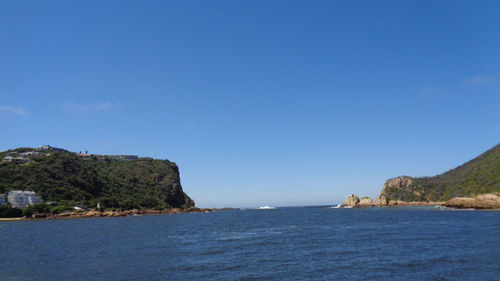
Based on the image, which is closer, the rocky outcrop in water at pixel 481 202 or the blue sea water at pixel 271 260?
the blue sea water at pixel 271 260

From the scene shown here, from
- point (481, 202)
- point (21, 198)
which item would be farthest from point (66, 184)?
point (481, 202)

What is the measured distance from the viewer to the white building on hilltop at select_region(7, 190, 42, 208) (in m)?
122

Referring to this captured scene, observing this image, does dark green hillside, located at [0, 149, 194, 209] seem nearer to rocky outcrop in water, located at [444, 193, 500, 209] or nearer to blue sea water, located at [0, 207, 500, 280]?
blue sea water, located at [0, 207, 500, 280]

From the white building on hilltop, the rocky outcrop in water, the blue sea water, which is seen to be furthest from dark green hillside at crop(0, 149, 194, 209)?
the rocky outcrop in water

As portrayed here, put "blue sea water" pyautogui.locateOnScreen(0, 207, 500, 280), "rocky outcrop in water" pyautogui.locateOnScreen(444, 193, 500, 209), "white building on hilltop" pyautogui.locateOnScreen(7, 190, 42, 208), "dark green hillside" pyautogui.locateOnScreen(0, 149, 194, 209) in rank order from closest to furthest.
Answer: "blue sea water" pyautogui.locateOnScreen(0, 207, 500, 280)
"rocky outcrop in water" pyautogui.locateOnScreen(444, 193, 500, 209)
"white building on hilltop" pyautogui.locateOnScreen(7, 190, 42, 208)
"dark green hillside" pyautogui.locateOnScreen(0, 149, 194, 209)

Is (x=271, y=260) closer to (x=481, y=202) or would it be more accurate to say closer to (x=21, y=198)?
(x=481, y=202)

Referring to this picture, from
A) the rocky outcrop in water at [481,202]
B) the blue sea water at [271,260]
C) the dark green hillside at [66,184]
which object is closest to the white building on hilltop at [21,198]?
the dark green hillside at [66,184]

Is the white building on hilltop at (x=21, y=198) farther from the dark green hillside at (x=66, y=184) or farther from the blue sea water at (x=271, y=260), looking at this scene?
the blue sea water at (x=271, y=260)

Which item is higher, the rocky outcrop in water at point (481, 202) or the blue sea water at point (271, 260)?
the rocky outcrop in water at point (481, 202)

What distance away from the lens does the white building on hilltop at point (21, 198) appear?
12225cm

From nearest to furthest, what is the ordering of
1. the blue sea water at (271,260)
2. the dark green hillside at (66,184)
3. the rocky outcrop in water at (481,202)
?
the blue sea water at (271,260)
the rocky outcrop in water at (481,202)
the dark green hillside at (66,184)

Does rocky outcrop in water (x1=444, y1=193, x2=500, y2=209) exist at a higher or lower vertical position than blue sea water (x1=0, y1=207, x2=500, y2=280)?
higher

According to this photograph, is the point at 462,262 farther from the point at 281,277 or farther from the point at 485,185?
the point at 485,185

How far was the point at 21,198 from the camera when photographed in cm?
12394
